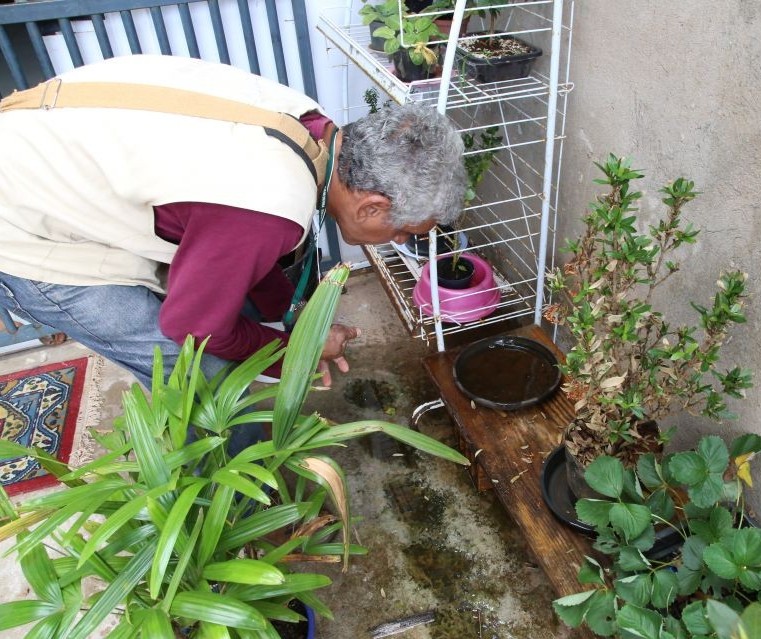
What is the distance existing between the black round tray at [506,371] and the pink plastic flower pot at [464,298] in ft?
0.40

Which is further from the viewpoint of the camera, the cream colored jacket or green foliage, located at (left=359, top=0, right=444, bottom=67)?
green foliage, located at (left=359, top=0, right=444, bottom=67)

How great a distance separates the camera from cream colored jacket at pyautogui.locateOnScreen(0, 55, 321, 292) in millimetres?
1187

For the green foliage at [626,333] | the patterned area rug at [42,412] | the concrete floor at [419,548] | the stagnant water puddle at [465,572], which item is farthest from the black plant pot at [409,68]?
the patterned area rug at [42,412]

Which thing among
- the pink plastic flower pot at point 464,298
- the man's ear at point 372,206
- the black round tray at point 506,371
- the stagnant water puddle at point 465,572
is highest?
the man's ear at point 372,206

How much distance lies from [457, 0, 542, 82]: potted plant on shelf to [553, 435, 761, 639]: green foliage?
1052 mm

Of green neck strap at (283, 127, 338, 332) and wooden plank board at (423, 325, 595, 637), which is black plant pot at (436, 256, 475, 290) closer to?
wooden plank board at (423, 325, 595, 637)

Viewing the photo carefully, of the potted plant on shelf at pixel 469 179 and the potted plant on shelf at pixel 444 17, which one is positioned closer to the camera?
the potted plant on shelf at pixel 444 17

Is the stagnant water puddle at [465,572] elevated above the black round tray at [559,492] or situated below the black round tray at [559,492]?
below

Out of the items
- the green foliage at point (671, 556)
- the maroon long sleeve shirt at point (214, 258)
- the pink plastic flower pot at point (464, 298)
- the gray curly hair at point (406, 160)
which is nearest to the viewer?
the green foliage at point (671, 556)

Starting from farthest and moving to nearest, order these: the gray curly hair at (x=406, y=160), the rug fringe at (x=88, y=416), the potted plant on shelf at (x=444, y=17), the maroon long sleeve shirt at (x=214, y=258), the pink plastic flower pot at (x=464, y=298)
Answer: the rug fringe at (x=88, y=416) < the pink plastic flower pot at (x=464, y=298) < the potted plant on shelf at (x=444, y=17) < the gray curly hair at (x=406, y=160) < the maroon long sleeve shirt at (x=214, y=258)

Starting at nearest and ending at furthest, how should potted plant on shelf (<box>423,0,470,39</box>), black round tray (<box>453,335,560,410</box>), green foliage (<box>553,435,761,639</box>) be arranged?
1. green foliage (<box>553,435,761,639</box>)
2. potted plant on shelf (<box>423,0,470,39</box>)
3. black round tray (<box>453,335,560,410</box>)

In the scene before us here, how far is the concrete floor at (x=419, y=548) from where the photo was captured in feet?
5.28

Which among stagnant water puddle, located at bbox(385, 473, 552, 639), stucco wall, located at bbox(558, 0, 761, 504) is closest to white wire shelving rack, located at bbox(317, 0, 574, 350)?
stucco wall, located at bbox(558, 0, 761, 504)

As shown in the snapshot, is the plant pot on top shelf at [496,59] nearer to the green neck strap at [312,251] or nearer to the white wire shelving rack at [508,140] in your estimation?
the white wire shelving rack at [508,140]
